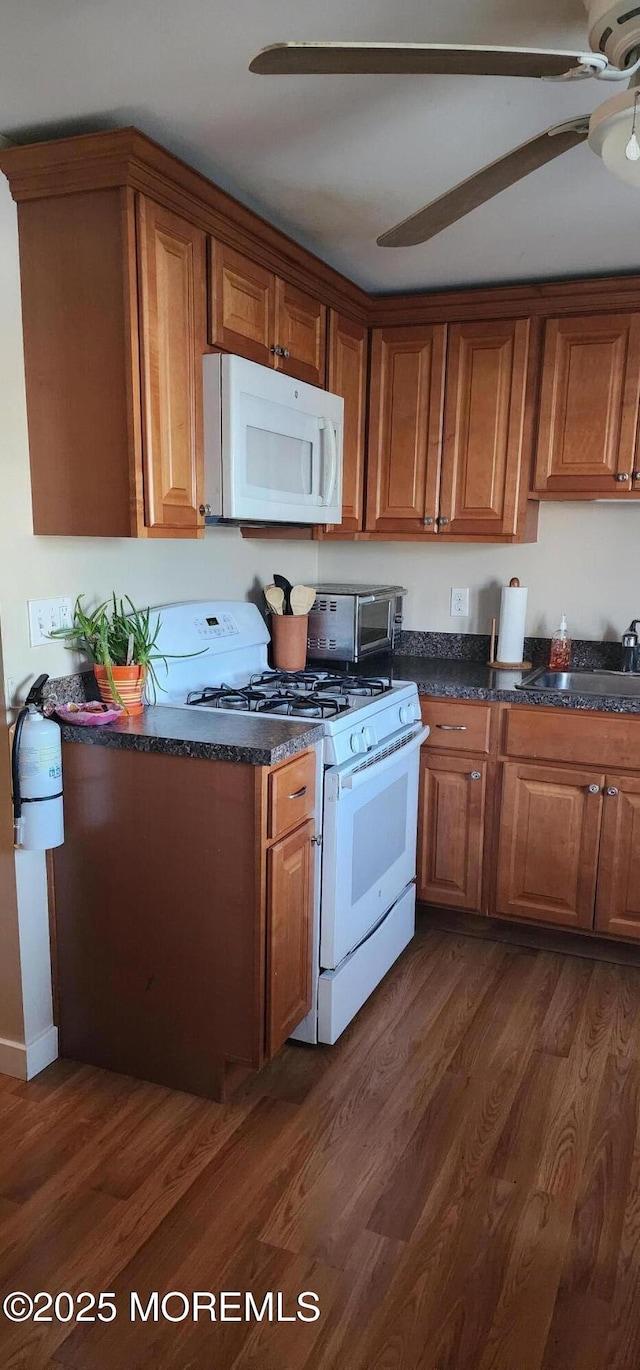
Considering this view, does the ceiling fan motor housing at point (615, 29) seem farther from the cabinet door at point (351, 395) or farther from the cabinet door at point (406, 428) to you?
the cabinet door at point (406, 428)

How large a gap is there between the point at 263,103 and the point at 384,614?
1815 mm

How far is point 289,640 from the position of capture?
2.92 metres

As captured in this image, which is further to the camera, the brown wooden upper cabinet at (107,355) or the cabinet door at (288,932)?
the cabinet door at (288,932)

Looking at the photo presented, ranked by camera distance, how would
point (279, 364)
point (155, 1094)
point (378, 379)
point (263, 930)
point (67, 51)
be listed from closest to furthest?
point (67, 51), point (263, 930), point (155, 1094), point (279, 364), point (378, 379)

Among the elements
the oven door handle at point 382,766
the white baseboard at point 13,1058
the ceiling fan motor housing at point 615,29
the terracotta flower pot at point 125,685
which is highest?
the ceiling fan motor housing at point 615,29

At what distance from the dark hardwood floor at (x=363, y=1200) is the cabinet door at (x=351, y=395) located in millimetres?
1694

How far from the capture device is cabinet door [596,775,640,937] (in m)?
2.65

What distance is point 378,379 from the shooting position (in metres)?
3.09

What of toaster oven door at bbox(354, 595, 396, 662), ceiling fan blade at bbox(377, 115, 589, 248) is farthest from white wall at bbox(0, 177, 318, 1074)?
ceiling fan blade at bbox(377, 115, 589, 248)

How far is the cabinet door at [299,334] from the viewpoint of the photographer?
2.45 m

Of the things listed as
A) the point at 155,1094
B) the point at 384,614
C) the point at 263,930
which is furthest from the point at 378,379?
the point at 155,1094

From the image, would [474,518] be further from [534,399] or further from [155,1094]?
[155,1094]

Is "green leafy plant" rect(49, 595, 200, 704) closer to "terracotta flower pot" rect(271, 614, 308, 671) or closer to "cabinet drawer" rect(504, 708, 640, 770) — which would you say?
"terracotta flower pot" rect(271, 614, 308, 671)

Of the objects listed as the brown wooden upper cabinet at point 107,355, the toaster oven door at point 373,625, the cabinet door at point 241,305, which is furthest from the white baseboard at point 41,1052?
the cabinet door at point 241,305
